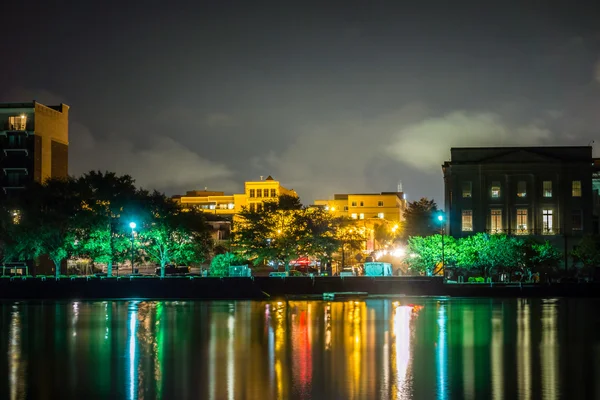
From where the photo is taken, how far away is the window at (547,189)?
290 ft

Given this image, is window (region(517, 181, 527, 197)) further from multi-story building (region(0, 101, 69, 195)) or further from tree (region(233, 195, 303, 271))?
multi-story building (region(0, 101, 69, 195))

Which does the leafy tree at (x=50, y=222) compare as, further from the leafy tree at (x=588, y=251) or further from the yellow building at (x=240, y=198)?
the yellow building at (x=240, y=198)

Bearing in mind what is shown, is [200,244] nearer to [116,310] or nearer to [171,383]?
[116,310]

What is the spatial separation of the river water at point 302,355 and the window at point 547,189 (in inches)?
1624

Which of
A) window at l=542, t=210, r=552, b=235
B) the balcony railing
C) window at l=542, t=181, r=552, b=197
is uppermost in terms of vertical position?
window at l=542, t=181, r=552, b=197

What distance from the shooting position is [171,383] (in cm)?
2334

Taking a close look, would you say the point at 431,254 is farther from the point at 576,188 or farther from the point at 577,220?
the point at 576,188

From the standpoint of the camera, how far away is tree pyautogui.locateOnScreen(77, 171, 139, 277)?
74438 mm

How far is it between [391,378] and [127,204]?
55197 mm

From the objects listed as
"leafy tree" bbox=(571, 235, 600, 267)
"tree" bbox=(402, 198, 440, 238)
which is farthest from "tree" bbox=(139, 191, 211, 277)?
"tree" bbox=(402, 198, 440, 238)

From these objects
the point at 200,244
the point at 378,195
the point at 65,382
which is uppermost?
the point at 378,195

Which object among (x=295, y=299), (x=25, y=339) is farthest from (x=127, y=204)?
(x=25, y=339)

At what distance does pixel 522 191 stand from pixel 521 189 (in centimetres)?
24

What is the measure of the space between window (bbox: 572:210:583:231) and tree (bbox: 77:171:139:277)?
149ft
